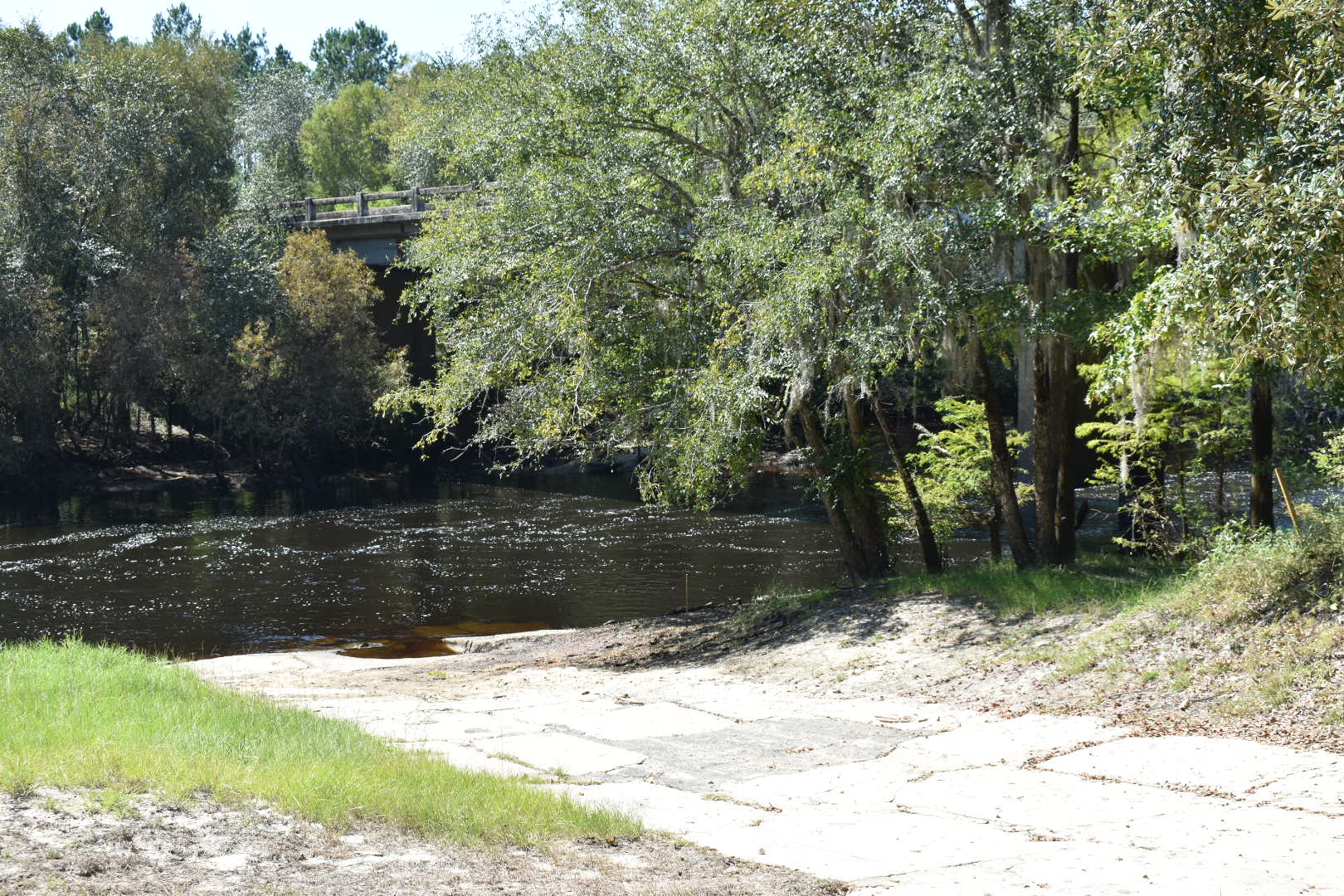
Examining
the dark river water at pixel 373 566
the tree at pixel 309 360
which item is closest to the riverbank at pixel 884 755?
the dark river water at pixel 373 566

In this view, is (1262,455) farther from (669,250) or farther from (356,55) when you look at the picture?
(356,55)

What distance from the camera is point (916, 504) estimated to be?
16.9 meters

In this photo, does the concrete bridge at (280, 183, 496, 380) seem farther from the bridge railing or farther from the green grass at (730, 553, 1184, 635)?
the green grass at (730, 553, 1184, 635)

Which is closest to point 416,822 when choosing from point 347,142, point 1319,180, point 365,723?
point 365,723

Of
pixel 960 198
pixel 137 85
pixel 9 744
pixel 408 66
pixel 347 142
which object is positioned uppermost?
pixel 408 66

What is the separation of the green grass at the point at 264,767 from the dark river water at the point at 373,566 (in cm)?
1039

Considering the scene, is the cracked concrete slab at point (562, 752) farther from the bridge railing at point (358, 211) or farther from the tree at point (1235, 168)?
the bridge railing at point (358, 211)

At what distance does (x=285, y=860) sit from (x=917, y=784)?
A: 152 inches

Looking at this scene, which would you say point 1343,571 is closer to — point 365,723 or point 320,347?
point 365,723

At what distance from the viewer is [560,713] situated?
10484 millimetres

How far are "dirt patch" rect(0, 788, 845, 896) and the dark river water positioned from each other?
13.2 metres

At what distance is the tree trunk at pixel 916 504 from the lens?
1647cm

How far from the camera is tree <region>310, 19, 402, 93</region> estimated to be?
12925cm

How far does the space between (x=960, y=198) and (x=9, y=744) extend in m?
10.3
